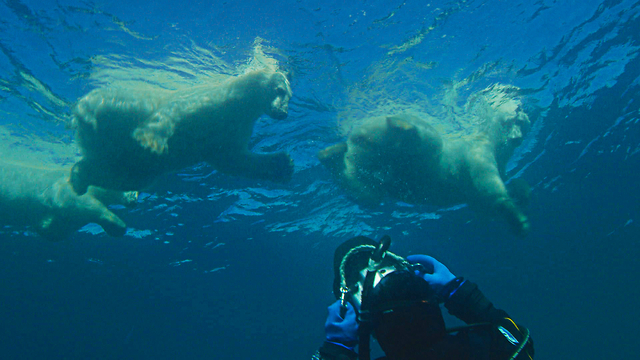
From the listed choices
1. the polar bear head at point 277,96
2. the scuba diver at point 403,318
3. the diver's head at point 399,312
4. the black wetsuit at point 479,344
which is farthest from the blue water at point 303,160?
the black wetsuit at point 479,344

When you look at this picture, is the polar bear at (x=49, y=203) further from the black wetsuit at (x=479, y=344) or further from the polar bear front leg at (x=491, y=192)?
the polar bear front leg at (x=491, y=192)

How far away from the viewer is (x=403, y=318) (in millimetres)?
1704

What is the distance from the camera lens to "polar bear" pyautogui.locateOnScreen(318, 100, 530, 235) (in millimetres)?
6785

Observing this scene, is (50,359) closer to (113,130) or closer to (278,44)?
(113,130)

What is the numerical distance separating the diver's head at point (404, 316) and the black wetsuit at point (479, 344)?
0.05 m

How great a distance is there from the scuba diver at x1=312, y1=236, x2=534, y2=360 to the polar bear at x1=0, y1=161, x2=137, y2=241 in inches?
333

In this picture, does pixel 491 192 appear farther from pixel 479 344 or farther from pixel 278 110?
pixel 479 344

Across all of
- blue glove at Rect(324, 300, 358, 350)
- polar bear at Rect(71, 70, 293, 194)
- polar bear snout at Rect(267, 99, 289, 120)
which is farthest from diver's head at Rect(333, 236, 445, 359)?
polar bear at Rect(71, 70, 293, 194)

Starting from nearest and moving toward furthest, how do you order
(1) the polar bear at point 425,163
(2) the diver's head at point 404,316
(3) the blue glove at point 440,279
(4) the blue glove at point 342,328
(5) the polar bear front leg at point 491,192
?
(2) the diver's head at point 404,316, (4) the blue glove at point 342,328, (3) the blue glove at point 440,279, (5) the polar bear front leg at point 491,192, (1) the polar bear at point 425,163

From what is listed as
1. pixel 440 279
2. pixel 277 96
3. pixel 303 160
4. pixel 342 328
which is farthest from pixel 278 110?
pixel 303 160

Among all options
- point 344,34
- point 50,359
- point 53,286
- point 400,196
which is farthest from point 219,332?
point 344,34

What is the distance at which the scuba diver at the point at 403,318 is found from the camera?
1.69 meters

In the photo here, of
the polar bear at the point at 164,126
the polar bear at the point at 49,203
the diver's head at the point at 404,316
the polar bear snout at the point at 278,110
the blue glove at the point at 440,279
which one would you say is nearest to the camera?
the diver's head at the point at 404,316

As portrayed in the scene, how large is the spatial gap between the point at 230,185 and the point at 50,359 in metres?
38.9
